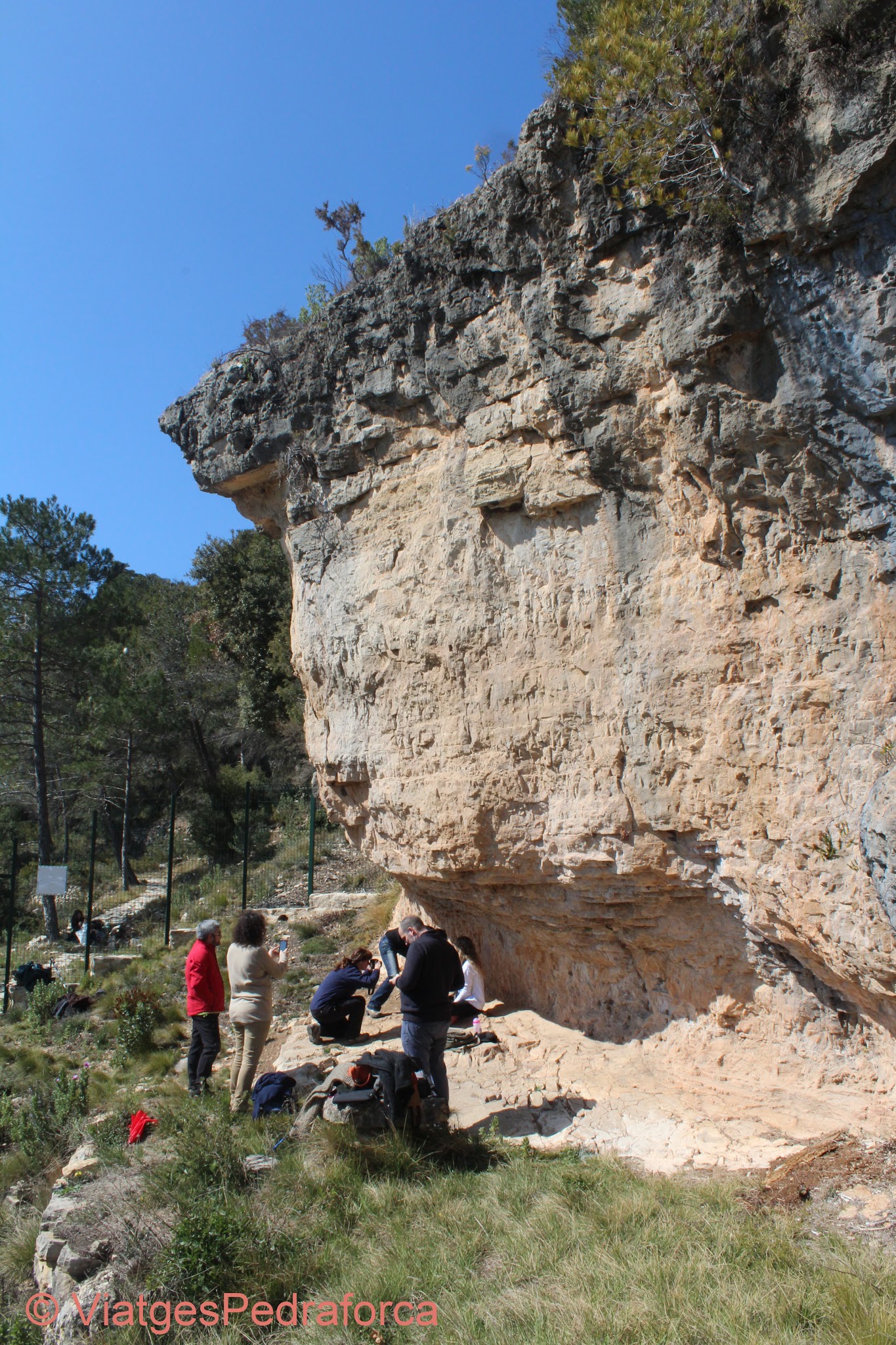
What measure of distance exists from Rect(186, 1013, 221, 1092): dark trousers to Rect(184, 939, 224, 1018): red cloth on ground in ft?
0.23

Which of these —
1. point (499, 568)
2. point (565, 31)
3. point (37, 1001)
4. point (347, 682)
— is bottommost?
point (37, 1001)

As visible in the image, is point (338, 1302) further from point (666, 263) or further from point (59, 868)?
point (59, 868)

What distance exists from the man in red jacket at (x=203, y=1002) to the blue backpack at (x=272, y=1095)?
2.12 feet

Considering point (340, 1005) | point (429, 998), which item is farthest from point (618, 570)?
point (340, 1005)

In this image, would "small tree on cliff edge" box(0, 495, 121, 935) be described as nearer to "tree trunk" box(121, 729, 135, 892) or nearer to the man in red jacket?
"tree trunk" box(121, 729, 135, 892)

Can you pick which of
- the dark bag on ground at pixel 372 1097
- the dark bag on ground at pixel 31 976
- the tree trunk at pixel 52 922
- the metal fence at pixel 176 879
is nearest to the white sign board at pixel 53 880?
the metal fence at pixel 176 879

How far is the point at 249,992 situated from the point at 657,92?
→ 6.17 meters

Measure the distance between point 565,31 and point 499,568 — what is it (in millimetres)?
3553

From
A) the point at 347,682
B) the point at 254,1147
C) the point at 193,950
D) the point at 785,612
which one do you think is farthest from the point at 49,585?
the point at 785,612

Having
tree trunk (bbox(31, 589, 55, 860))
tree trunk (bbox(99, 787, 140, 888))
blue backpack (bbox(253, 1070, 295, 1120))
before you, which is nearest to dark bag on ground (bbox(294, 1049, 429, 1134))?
blue backpack (bbox(253, 1070, 295, 1120))

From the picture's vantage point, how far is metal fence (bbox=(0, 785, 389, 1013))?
1271cm

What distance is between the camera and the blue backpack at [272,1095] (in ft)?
17.1

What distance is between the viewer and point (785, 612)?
4641mm

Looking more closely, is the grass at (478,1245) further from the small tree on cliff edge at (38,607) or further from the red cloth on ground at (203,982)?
the small tree on cliff edge at (38,607)
